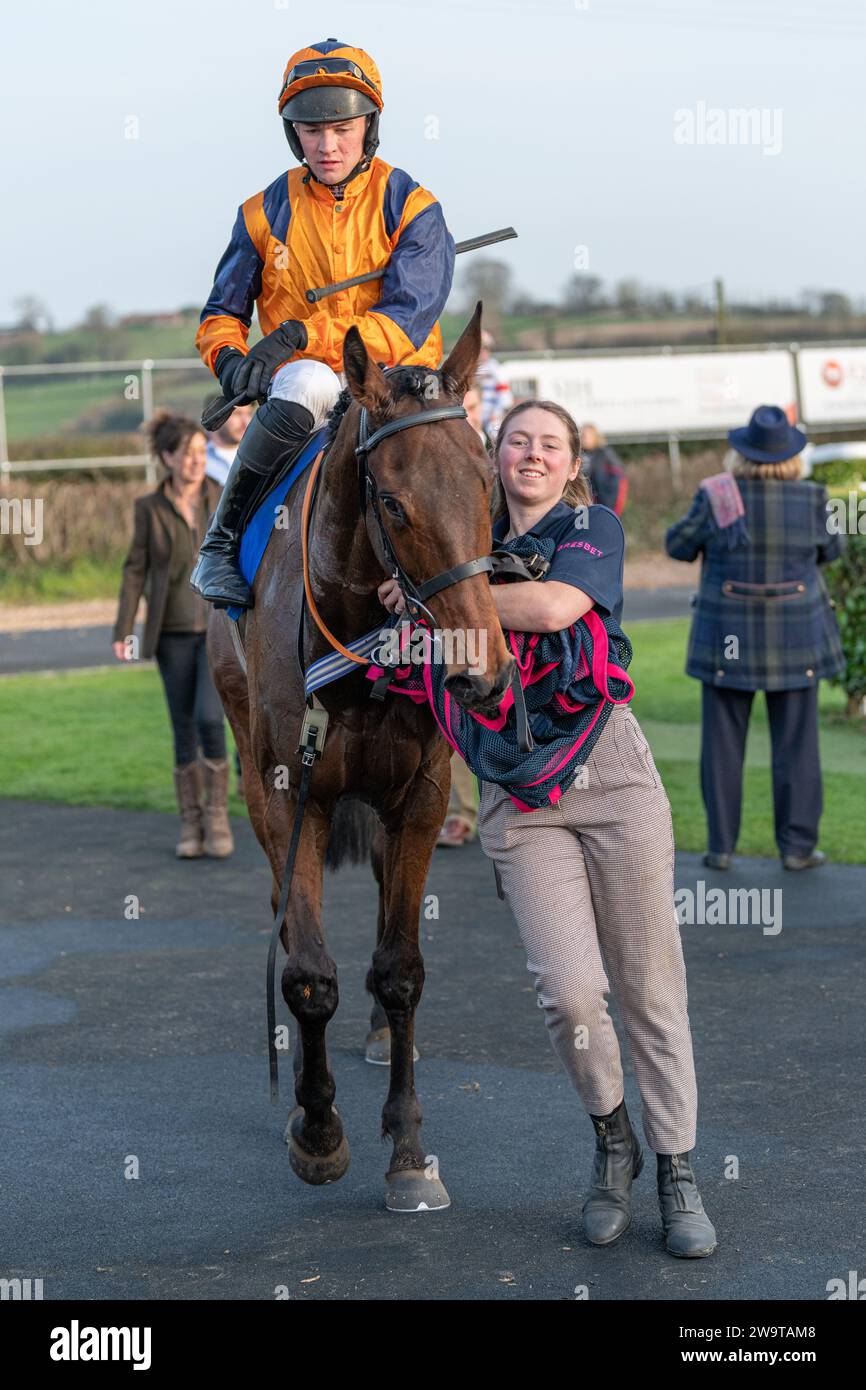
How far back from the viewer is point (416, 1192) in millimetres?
4586

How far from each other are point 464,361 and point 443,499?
0.52 m

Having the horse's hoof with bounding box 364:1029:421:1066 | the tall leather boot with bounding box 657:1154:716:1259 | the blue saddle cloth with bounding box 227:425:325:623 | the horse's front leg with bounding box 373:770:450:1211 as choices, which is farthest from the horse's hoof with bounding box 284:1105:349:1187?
the blue saddle cloth with bounding box 227:425:325:623

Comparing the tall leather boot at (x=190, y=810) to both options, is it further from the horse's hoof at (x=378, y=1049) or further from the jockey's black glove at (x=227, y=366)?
the jockey's black glove at (x=227, y=366)

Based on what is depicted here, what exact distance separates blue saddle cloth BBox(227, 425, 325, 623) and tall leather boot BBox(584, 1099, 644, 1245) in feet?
6.52

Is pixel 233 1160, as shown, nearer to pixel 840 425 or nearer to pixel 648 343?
pixel 840 425

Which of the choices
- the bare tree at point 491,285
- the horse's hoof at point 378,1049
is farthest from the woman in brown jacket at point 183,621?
the bare tree at point 491,285

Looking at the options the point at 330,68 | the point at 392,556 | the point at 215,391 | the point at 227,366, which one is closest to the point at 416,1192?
the point at 392,556

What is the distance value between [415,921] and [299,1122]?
2.19 ft

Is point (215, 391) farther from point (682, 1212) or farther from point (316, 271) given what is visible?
point (682, 1212)

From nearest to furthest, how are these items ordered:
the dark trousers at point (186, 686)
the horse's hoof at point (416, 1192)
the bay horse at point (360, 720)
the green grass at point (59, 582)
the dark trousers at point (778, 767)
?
the bay horse at point (360, 720) → the horse's hoof at point (416, 1192) → the dark trousers at point (778, 767) → the dark trousers at point (186, 686) → the green grass at point (59, 582)

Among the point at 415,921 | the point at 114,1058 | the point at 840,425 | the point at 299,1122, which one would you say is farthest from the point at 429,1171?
the point at 840,425

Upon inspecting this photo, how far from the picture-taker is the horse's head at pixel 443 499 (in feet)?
12.2

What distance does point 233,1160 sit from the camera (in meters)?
4.99

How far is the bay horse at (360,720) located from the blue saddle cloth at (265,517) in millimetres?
56
